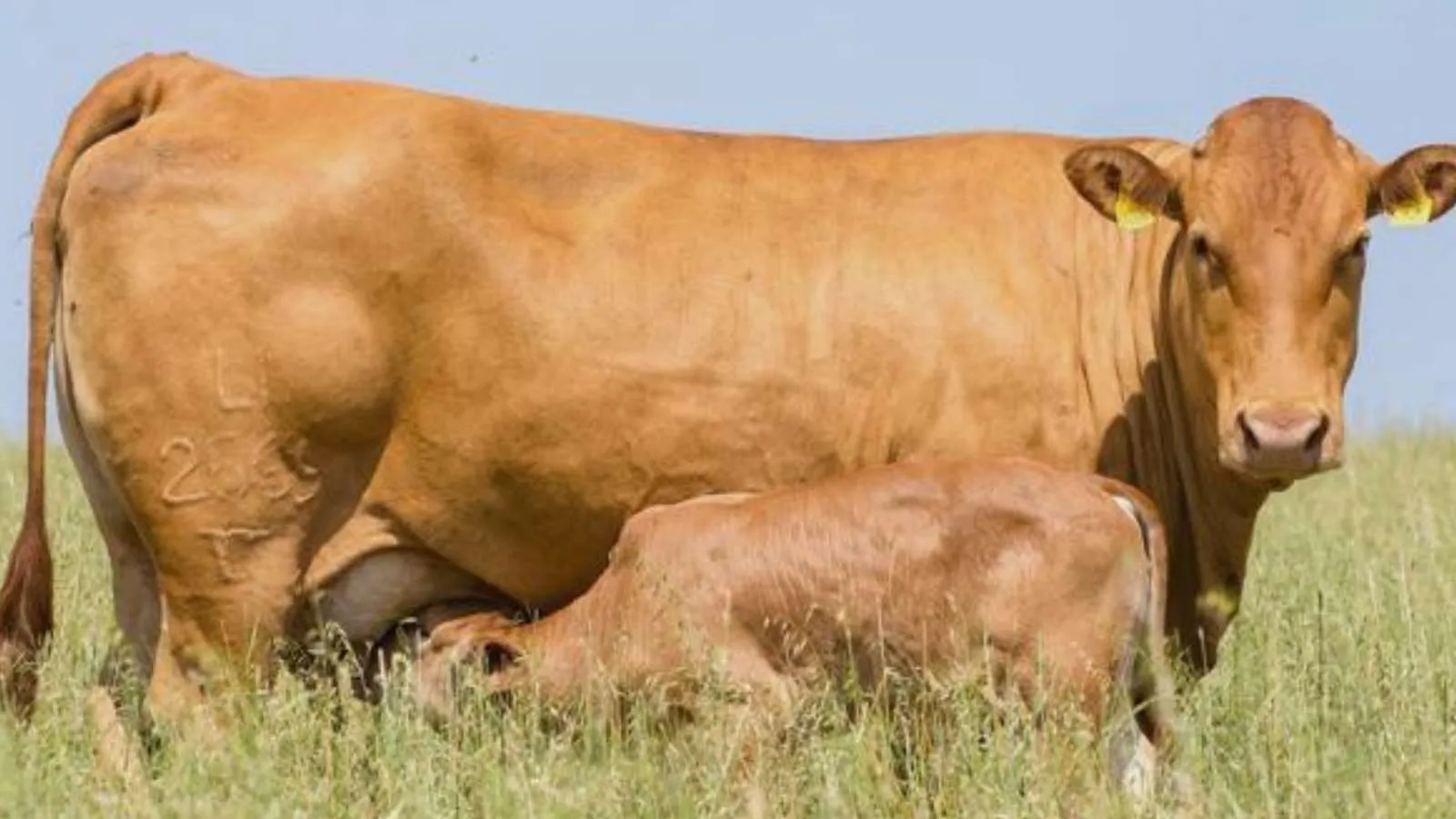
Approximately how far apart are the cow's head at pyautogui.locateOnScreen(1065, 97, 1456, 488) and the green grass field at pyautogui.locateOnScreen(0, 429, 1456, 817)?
29.4 inches

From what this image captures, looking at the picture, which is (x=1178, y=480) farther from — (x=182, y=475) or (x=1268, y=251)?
(x=182, y=475)

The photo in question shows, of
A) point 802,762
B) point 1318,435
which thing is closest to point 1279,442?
point 1318,435

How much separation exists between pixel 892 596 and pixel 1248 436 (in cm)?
107

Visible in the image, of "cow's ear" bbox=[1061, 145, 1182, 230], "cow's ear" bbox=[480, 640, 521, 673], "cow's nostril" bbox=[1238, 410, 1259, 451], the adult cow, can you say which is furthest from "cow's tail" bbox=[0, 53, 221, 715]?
"cow's nostril" bbox=[1238, 410, 1259, 451]

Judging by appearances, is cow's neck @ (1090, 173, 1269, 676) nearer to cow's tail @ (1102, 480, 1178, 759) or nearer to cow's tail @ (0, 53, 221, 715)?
cow's tail @ (1102, 480, 1178, 759)

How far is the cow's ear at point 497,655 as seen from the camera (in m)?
→ 8.85

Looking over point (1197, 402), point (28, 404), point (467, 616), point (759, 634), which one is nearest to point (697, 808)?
point (759, 634)

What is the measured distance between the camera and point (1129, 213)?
9180mm

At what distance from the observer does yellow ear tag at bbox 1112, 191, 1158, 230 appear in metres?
9.18

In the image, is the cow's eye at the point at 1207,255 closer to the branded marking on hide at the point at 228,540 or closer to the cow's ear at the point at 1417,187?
the cow's ear at the point at 1417,187

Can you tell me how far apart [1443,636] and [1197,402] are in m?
1.59

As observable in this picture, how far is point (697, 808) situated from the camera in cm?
766

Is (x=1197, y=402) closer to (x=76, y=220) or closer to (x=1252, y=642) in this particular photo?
(x=1252, y=642)

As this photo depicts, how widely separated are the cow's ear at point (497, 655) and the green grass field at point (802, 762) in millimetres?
190
